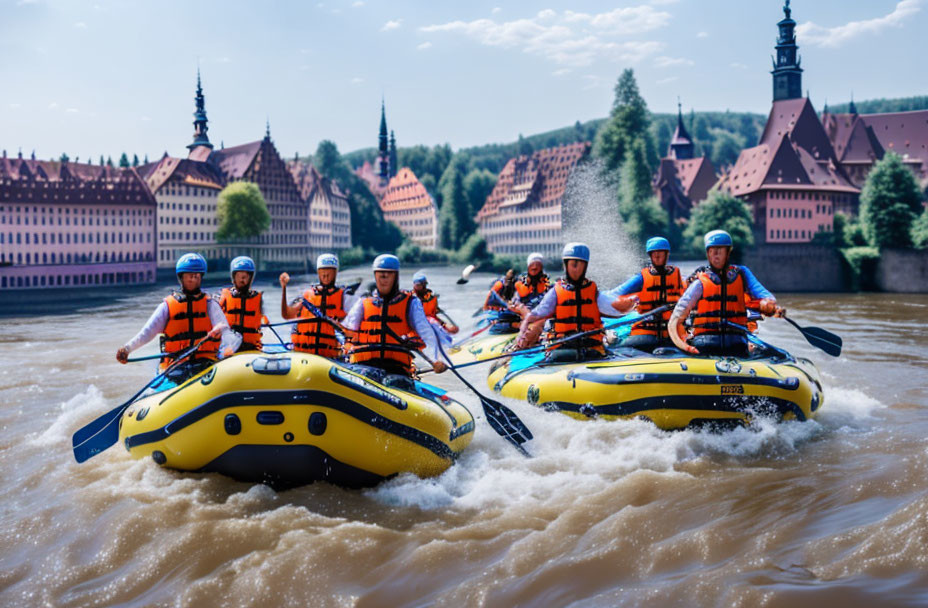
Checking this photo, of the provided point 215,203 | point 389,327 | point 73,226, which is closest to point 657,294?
point 389,327

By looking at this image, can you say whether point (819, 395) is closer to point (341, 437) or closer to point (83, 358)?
point (341, 437)

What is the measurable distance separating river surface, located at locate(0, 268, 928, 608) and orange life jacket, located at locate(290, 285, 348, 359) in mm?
1720

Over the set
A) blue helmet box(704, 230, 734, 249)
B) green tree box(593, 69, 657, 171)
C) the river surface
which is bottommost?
the river surface

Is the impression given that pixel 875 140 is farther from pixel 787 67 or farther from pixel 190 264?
pixel 190 264

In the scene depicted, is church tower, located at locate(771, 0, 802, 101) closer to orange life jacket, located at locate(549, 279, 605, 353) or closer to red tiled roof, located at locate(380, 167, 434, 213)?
red tiled roof, located at locate(380, 167, 434, 213)

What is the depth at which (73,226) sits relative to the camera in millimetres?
49531

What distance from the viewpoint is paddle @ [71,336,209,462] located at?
6.31 metres

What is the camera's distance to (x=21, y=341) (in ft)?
63.4

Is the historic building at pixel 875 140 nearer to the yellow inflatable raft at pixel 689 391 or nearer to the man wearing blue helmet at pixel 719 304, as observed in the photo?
the man wearing blue helmet at pixel 719 304

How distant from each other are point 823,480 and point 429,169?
103 metres

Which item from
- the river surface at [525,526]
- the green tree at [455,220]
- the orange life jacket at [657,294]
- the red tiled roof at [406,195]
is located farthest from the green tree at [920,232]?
the red tiled roof at [406,195]

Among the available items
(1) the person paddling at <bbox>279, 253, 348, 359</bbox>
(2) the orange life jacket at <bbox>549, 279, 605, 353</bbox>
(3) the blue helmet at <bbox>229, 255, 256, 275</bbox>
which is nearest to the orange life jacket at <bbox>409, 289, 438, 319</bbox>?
(1) the person paddling at <bbox>279, 253, 348, 359</bbox>

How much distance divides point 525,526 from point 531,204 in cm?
6522

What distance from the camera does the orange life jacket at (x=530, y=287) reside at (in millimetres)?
12008
